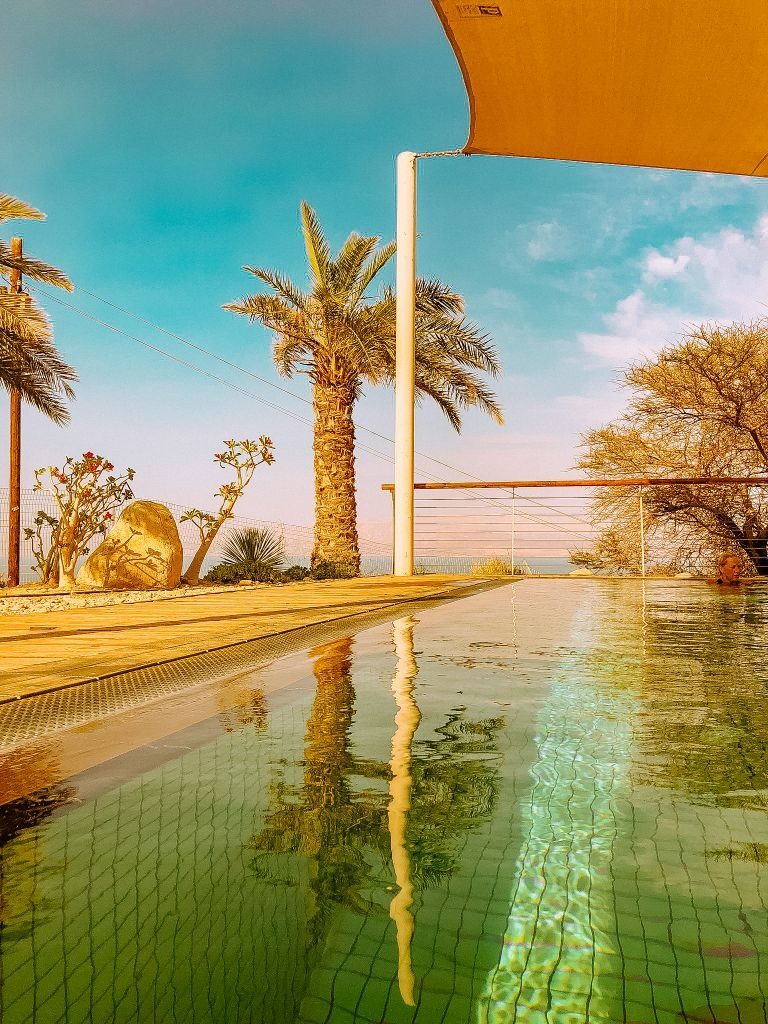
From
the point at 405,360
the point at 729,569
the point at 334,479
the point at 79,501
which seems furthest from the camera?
the point at 334,479

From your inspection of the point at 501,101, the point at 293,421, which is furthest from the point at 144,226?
the point at 501,101

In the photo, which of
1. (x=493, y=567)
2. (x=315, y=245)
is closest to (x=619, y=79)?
(x=493, y=567)

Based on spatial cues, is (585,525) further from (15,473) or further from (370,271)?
(15,473)

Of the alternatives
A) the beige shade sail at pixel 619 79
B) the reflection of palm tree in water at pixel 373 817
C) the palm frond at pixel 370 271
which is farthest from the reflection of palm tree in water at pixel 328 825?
the palm frond at pixel 370 271

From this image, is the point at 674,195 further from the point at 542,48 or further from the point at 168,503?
the point at 542,48

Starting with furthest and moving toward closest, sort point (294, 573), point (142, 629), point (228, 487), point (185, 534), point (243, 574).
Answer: point (294, 573) → point (228, 487) → point (185, 534) → point (243, 574) → point (142, 629)

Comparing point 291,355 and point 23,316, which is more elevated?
point 291,355

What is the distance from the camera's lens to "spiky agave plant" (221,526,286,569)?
11.5m

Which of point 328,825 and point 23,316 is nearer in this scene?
point 328,825

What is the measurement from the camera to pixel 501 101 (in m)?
3.59

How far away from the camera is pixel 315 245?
38.3ft

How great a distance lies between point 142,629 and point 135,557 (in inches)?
243

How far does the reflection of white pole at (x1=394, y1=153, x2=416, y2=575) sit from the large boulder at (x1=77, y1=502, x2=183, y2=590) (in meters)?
3.11

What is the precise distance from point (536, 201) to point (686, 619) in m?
20.3
